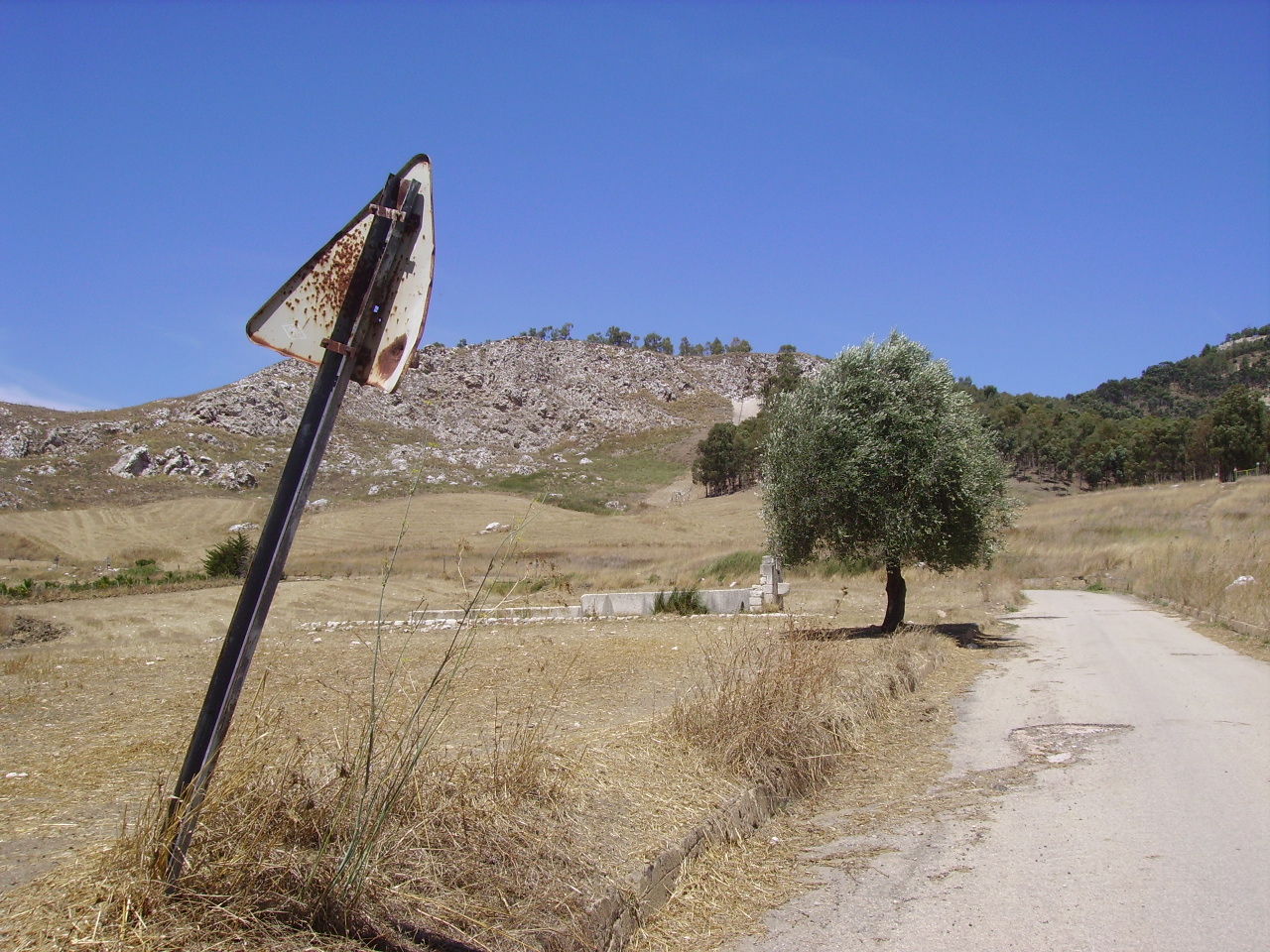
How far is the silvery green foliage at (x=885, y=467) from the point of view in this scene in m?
15.2

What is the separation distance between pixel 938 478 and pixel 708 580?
47.7 feet

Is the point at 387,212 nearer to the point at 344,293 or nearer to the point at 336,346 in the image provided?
the point at 344,293

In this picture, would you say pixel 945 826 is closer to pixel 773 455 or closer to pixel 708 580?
pixel 773 455

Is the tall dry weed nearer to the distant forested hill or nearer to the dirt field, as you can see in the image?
the dirt field

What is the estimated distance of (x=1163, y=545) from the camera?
33156mm

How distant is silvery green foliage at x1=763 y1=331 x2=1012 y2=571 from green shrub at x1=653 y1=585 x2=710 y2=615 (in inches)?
180

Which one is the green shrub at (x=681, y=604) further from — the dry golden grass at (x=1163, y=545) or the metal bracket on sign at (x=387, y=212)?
the metal bracket on sign at (x=387, y=212)

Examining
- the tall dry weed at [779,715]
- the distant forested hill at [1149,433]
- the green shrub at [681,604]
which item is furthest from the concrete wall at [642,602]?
the distant forested hill at [1149,433]

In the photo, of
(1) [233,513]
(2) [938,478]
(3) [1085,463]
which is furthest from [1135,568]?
(3) [1085,463]

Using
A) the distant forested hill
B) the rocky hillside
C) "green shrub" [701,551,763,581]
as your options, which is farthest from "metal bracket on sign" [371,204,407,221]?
the distant forested hill

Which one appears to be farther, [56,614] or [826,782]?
[56,614]

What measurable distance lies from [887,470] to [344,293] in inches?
522

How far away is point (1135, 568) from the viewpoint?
3139cm

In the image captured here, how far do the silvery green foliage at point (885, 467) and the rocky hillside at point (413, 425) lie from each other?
11001 millimetres
